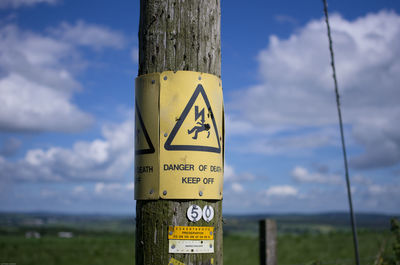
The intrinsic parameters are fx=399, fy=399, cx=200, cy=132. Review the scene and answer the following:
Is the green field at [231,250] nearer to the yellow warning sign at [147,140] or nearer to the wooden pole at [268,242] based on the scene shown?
the wooden pole at [268,242]

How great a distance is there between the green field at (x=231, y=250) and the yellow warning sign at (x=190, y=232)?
1174cm

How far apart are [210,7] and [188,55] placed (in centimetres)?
41

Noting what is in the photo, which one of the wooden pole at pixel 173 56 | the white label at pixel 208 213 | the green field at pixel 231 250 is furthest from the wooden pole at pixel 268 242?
the green field at pixel 231 250

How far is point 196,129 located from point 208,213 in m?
0.56

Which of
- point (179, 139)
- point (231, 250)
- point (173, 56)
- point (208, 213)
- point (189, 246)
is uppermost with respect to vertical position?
point (173, 56)

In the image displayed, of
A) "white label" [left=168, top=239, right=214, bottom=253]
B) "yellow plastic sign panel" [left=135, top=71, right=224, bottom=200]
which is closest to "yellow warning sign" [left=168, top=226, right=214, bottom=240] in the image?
"white label" [left=168, top=239, right=214, bottom=253]

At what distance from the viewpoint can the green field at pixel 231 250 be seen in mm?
14852

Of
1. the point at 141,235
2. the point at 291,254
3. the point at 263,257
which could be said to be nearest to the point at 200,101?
the point at 141,235

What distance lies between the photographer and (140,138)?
274cm

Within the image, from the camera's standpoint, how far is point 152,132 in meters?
2.66

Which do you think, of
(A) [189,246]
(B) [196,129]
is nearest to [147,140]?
(B) [196,129]

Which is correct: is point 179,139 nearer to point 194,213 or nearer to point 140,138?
point 140,138

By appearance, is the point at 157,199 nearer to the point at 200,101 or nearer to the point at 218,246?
the point at 218,246

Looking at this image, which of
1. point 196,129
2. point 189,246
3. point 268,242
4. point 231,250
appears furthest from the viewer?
point 231,250
